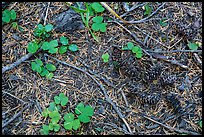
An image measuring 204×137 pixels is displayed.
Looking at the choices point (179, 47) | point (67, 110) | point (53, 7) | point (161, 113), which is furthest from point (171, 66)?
point (53, 7)

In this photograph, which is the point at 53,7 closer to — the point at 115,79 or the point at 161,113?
the point at 115,79

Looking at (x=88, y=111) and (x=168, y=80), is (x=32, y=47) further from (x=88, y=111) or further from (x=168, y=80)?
(x=168, y=80)

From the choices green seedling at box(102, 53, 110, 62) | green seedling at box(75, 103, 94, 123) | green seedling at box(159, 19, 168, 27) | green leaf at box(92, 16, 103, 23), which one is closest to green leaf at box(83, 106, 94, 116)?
green seedling at box(75, 103, 94, 123)

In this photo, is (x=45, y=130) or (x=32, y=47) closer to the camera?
(x=45, y=130)

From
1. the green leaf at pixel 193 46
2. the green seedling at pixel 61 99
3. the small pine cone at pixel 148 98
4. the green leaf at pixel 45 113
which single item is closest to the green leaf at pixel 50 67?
the green seedling at pixel 61 99

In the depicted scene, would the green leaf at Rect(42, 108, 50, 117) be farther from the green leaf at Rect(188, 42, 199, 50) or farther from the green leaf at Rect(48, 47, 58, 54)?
the green leaf at Rect(188, 42, 199, 50)

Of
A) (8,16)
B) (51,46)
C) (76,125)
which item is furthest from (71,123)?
(8,16)
